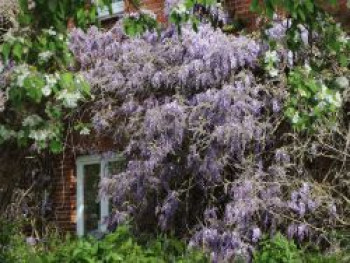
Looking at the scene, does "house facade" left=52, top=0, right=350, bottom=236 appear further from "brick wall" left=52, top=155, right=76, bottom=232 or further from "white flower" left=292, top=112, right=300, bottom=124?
"white flower" left=292, top=112, right=300, bottom=124

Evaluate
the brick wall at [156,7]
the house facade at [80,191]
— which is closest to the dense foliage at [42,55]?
the brick wall at [156,7]

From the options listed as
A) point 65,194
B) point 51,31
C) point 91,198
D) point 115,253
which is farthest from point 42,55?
point 65,194

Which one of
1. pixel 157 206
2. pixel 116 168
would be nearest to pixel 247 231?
pixel 157 206

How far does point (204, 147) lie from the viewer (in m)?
8.03

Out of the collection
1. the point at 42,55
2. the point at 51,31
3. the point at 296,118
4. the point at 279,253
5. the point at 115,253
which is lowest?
the point at 279,253

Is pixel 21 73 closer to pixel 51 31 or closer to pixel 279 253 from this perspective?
pixel 51 31

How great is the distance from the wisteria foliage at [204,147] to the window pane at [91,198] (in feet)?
6.45

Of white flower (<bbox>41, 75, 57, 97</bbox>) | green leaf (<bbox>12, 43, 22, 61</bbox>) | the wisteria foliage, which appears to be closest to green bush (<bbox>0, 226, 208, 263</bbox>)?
the wisteria foliage

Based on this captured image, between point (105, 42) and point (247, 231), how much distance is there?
370 centimetres

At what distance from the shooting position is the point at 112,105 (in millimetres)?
9461

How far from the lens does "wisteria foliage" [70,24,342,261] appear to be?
25.2ft

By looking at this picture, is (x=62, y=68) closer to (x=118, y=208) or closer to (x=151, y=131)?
(x=151, y=131)

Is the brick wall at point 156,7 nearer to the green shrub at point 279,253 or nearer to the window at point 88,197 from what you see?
the window at point 88,197

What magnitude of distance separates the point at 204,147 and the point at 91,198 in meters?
3.74
